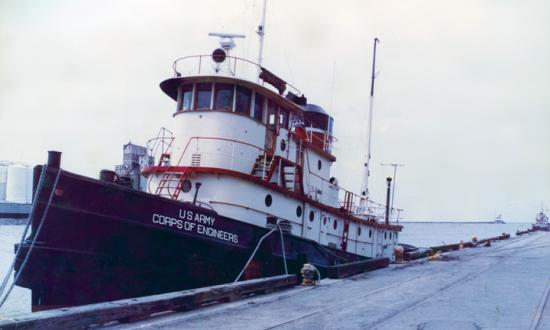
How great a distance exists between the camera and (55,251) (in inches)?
365

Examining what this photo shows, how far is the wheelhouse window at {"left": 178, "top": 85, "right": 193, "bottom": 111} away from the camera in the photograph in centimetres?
1420

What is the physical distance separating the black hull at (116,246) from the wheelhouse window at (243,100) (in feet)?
11.4

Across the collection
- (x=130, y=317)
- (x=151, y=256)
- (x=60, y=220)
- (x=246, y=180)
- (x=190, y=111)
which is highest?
(x=190, y=111)

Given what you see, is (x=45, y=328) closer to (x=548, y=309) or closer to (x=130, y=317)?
(x=130, y=317)

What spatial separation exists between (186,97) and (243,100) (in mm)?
1659

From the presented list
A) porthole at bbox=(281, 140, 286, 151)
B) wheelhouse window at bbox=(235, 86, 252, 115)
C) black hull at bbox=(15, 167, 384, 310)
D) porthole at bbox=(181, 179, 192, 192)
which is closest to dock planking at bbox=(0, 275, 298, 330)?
black hull at bbox=(15, 167, 384, 310)

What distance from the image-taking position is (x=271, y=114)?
49.1ft

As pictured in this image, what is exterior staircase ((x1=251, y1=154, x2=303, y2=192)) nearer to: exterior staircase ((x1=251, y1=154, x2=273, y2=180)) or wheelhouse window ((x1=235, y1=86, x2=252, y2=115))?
exterior staircase ((x1=251, y1=154, x2=273, y2=180))

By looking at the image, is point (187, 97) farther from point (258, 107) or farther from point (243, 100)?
point (258, 107)

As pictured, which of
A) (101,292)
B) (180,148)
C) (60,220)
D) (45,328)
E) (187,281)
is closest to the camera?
(45,328)

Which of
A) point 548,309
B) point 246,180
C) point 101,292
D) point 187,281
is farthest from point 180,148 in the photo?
point 548,309

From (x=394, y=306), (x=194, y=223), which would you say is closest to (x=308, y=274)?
(x=394, y=306)

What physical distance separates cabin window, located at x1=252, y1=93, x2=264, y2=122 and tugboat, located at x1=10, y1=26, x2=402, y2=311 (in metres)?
0.03

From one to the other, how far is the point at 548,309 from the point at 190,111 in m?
9.73
